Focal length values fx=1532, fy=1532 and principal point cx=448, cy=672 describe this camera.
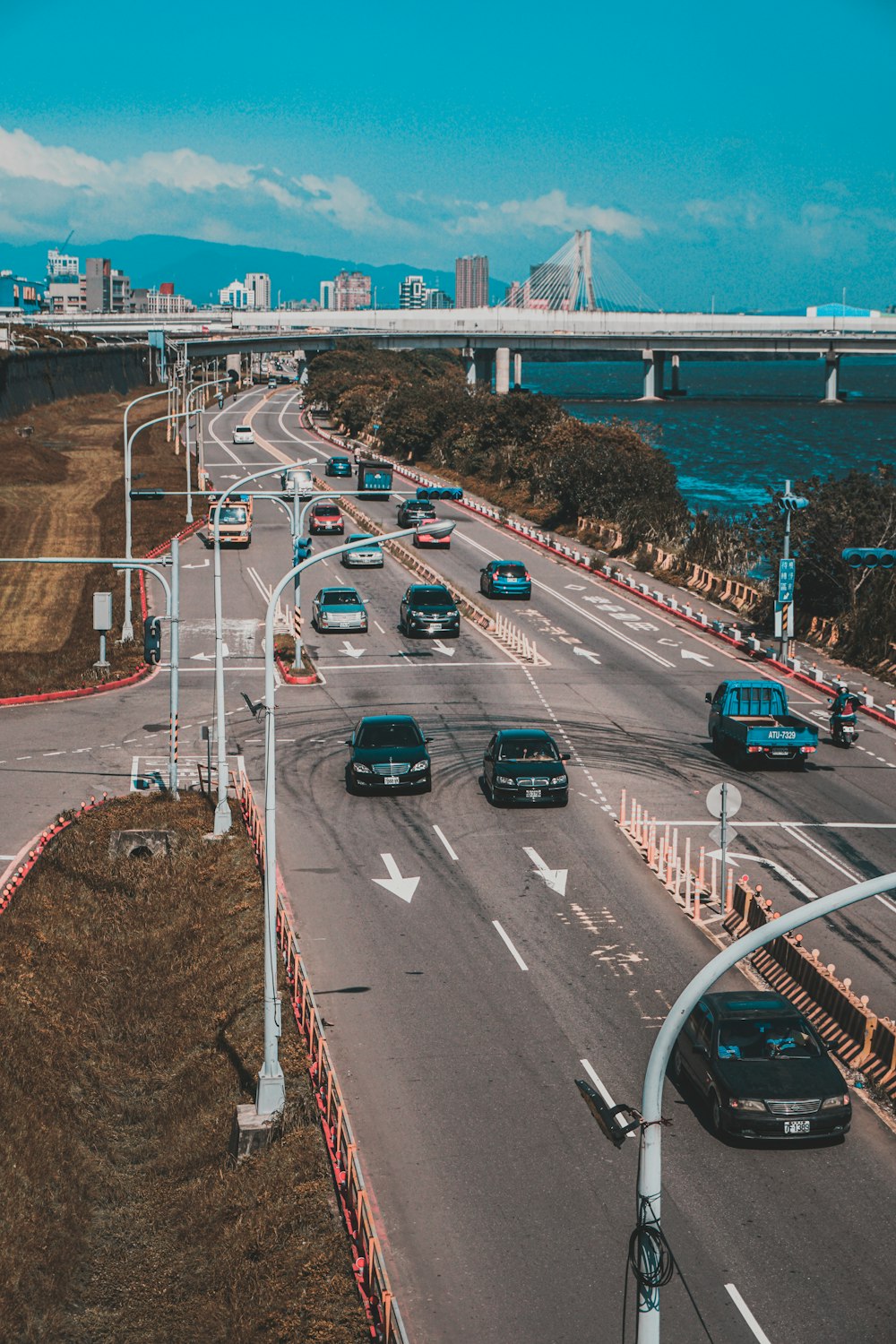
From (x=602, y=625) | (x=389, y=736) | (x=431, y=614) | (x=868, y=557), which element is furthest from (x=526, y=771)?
(x=602, y=625)

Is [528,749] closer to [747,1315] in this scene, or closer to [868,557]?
[868,557]

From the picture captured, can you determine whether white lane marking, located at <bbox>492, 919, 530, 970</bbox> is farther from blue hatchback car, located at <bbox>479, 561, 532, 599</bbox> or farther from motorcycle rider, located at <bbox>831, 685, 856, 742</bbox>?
blue hatchback car, located at <bbox>479, 561, 532, 599</bbox>

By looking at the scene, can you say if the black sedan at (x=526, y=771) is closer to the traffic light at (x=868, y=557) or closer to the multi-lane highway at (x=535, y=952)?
the multi-lane highway at (x=535, y=952)

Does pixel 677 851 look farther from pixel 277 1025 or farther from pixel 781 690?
pixel 277 1025

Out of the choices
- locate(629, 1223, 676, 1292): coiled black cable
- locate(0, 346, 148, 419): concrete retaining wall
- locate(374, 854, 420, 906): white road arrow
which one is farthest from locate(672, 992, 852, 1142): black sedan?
locate(0, 346, 148, 419): concrete retaining wall

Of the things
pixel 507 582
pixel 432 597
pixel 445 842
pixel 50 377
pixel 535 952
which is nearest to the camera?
pixel 535 952

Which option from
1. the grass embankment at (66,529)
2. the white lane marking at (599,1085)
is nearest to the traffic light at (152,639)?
the grass embankment at (66,529)

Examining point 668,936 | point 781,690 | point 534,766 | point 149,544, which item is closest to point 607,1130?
point 668,936
